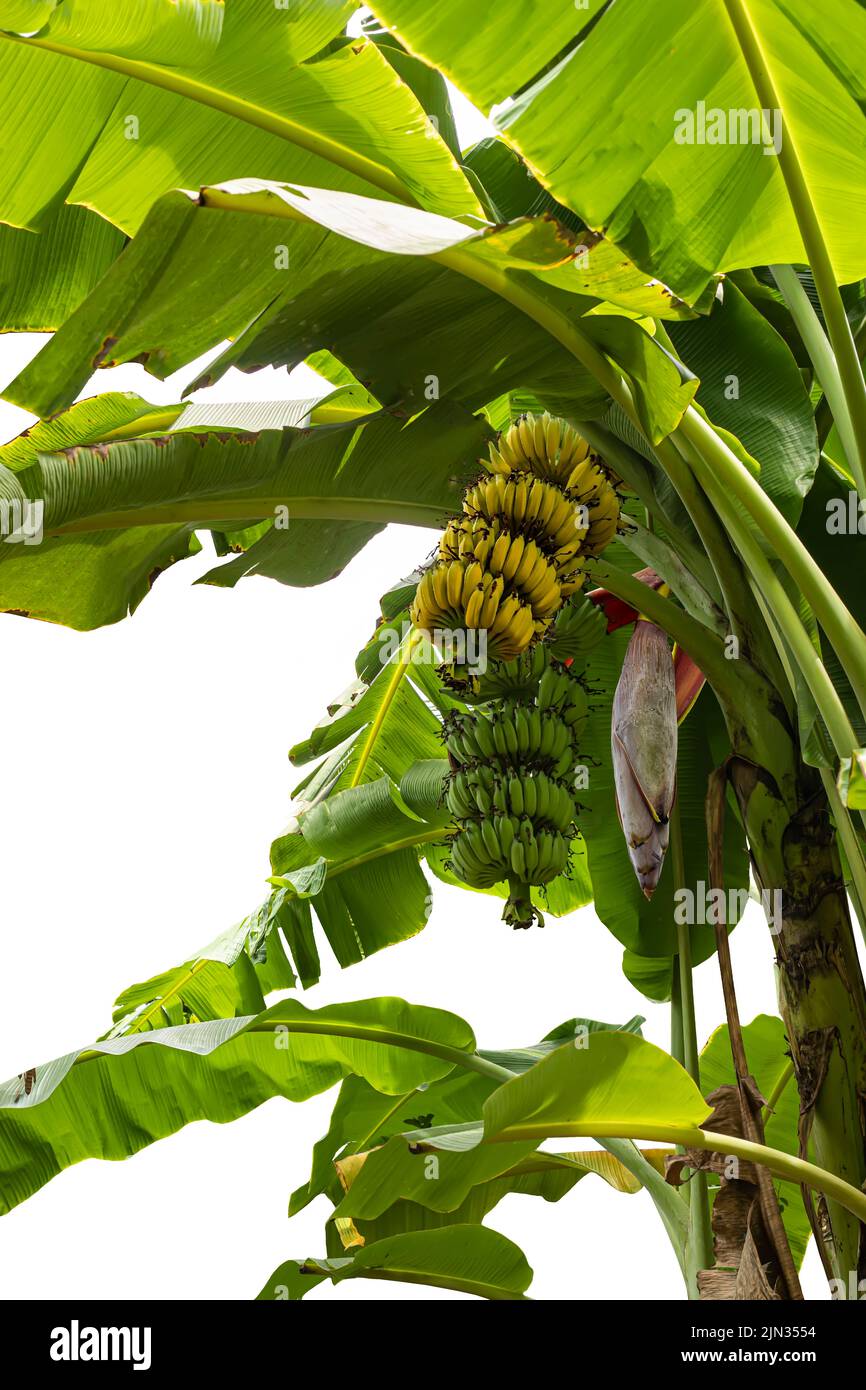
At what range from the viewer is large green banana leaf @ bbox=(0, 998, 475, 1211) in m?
1.77

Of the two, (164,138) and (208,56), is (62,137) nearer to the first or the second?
(164,138)

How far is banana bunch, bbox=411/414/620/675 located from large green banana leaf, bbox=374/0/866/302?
0.89ft

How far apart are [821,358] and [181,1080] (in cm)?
146

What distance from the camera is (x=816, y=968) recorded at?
1419 mm

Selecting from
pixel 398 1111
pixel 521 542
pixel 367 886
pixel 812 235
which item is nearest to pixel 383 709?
pixel 367 886

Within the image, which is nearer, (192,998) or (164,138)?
(164,138)

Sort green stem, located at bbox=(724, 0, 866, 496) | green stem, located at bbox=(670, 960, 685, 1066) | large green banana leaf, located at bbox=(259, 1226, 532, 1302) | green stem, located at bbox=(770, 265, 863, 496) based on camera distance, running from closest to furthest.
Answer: green stem, located at bbox=(724, 0, 866, 496), green stem, located at bbox=(770, 265, 863, 496), large green banana leaf, located at bbox=(259, 1226, 532, 1302), green stem, located at bbox=(670, 960, 685, 1066)

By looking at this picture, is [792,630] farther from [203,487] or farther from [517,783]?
[203,487]

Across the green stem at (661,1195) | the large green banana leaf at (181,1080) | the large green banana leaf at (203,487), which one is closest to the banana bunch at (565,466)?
the large green banana leaf at (203,487)

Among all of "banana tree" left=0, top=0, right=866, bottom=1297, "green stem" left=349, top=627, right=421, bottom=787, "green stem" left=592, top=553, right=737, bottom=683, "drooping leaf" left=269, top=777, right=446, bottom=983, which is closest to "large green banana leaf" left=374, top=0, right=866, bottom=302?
"banana tree" left=0, top=0, right=866, bottom=1297

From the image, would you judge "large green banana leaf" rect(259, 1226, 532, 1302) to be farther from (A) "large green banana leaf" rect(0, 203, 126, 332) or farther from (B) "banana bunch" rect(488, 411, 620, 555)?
(A) "large green banana leaf" rect(0, 203, 126, 332)
